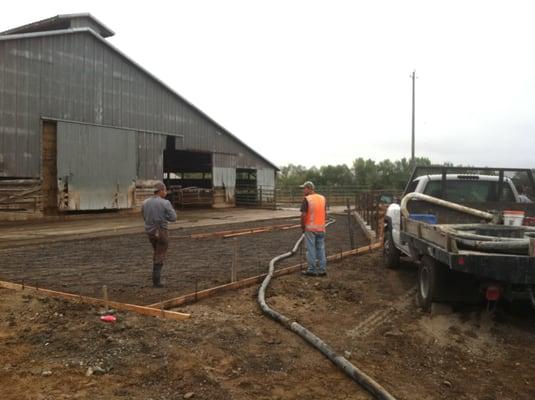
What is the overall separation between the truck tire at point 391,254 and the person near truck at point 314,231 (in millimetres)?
1484

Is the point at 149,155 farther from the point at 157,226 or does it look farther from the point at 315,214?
the point at 157,226

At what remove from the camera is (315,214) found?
8773 mm

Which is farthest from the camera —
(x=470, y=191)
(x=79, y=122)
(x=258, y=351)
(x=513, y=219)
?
(x=79, y=122)

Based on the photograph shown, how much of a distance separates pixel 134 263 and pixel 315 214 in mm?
3845

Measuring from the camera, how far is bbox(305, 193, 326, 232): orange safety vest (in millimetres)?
8703

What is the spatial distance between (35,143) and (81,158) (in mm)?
2398

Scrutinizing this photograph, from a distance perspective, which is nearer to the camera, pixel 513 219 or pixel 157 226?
pixel 513 219

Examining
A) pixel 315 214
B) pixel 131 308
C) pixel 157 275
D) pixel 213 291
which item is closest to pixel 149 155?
pixel 315 214

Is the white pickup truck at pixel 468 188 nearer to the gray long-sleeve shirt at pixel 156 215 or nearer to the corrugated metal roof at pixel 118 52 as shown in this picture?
the gray long-sleeve shirt at pixel 156 215

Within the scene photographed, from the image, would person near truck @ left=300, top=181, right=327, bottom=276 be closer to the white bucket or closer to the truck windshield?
the truck windshield

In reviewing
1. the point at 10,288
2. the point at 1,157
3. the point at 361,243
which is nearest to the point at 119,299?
the point at 10,288

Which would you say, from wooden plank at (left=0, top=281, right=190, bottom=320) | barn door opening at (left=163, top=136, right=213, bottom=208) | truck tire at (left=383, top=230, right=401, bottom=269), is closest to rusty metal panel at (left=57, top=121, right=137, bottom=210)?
barn door opening at (left=163, top=136, right=213, bottom=208)

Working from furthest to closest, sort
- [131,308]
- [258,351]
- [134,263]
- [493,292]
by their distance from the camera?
[134,263] → [131,308] → [493,292] → [258,351]

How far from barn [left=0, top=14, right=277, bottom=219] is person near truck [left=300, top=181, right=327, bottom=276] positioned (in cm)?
1572
